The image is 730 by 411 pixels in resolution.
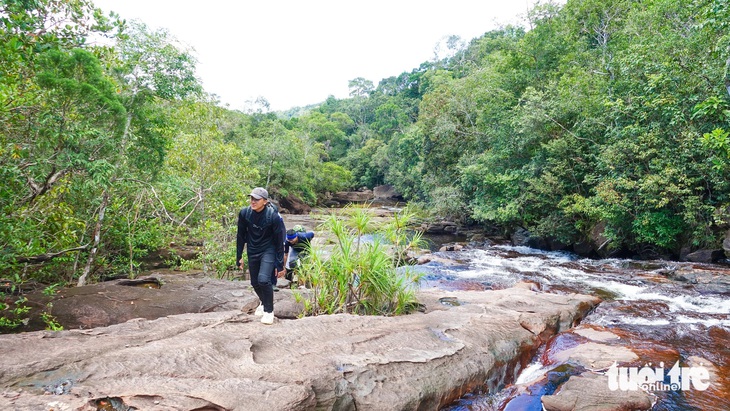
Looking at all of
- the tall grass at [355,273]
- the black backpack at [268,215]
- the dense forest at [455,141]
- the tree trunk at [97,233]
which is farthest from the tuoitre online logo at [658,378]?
the tree trunk at [97,233]

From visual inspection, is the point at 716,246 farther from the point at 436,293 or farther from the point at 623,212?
the point at 436,293

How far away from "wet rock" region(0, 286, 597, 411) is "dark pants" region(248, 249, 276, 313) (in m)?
0.29

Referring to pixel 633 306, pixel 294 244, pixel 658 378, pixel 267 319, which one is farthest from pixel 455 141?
pixel 267 319

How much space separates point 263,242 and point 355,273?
146 cm

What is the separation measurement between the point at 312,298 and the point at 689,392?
15.8 ft

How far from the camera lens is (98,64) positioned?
4.77 meters

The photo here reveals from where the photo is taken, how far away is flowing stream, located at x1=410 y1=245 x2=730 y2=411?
434 cm

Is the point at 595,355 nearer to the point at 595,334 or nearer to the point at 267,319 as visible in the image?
the point at 595,334

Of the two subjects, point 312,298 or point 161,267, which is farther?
point 161,267

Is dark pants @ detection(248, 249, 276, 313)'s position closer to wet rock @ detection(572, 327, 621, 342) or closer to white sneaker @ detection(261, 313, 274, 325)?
white sneaker @ detection(261, 313, 274, 325)

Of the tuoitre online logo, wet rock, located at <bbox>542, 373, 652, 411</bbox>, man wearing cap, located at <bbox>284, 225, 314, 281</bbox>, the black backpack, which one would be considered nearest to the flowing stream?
the tuoitre online logo

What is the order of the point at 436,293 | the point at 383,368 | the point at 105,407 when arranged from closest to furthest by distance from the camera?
the point at 105,407
the point at 383,368
the point at 436,293

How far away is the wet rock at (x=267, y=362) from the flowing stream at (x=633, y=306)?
17.2 inches

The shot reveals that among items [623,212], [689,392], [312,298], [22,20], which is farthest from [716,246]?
[22,20]
